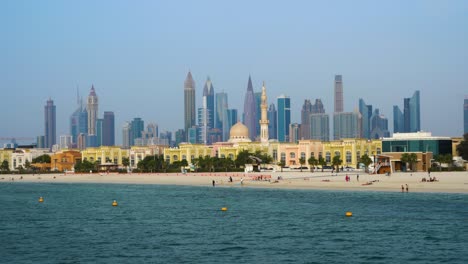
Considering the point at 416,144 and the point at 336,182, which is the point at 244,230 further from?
the point at 416,144

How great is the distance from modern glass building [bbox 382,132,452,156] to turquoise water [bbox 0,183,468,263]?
64.4 meters

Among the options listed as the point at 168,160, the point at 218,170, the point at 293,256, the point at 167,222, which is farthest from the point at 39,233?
the point at 168,160

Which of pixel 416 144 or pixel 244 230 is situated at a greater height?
pixel 416 144

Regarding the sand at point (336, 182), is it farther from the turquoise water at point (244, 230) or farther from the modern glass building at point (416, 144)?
the modern glass building at point (416, 144)

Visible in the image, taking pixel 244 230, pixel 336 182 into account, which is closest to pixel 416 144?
pixel 336 182

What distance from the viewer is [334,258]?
1640 inches

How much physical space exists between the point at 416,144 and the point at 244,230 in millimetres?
97370

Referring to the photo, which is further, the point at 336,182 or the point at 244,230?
the point at 336,182

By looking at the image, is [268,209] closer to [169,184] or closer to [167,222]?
[167,222]

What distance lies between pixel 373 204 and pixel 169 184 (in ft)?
194

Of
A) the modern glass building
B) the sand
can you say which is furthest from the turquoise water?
the modern glass building

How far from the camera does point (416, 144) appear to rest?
5743 inches

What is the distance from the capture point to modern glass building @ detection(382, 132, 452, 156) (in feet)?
477

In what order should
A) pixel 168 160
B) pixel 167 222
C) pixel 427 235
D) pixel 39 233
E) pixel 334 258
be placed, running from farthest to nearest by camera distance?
pixel 168 160 < pixel 167 222 < pixel 39 233 < pixel 427 235 < pixel 334 258
